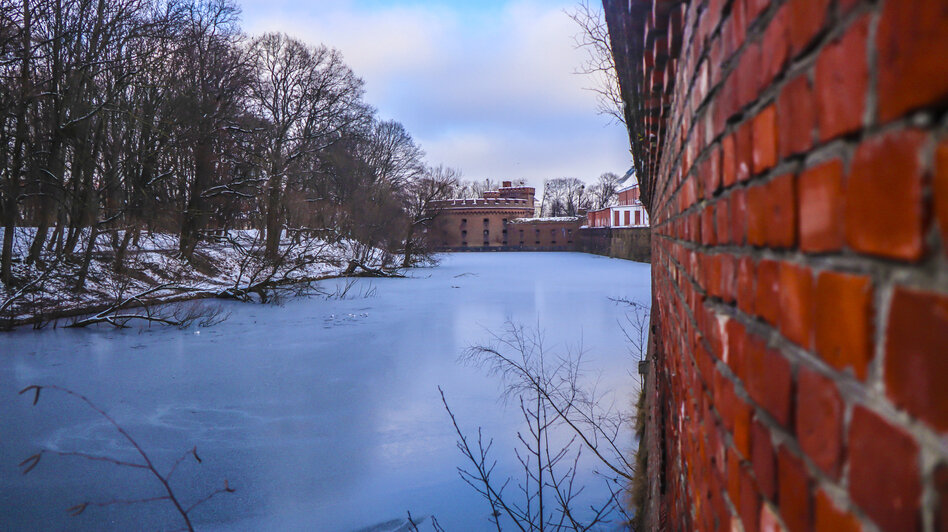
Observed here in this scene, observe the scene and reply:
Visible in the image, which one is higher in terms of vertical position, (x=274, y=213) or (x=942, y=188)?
(x=274, y=213)

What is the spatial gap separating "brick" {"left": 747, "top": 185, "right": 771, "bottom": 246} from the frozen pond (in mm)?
4999

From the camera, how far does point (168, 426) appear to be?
744 cm

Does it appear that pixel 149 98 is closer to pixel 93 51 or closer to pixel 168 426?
pixel 93 51

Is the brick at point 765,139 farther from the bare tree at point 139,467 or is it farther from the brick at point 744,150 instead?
the bare tree at point 139,467

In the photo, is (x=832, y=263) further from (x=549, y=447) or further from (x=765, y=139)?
(x=549, y=447)

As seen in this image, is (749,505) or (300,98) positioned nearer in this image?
(749,505)

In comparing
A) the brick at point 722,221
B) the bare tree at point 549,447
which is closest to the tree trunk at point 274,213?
the bare tree at point 549,447

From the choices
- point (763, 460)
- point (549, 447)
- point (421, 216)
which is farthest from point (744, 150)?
point (421, 216)

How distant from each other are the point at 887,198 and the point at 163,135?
18.0 m

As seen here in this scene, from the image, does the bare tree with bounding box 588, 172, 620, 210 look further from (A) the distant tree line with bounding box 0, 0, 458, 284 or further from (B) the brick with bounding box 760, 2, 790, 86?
(B) the brick with bounding box 760, 2, 790, 86

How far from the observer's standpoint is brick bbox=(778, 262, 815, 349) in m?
0.66

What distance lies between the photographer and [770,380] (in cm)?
81

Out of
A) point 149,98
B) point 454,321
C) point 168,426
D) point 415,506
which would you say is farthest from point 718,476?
point 149,98

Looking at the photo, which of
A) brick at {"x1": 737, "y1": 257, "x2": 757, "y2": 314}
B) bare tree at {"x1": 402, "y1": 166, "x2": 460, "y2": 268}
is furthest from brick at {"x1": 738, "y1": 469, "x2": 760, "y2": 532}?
bare tree at {"x1": 402, "y1": 166, "x2": 460, "y2": 268}
